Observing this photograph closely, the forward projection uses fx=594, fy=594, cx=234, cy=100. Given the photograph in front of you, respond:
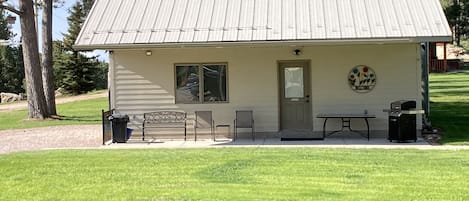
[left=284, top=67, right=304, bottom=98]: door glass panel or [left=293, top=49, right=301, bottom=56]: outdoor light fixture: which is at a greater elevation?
[left=293, top=49, right=301, bottom=56]: outdoor light fixture

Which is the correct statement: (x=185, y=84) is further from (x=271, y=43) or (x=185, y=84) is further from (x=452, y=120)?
(x=452, y=120)

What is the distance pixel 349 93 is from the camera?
14586mm

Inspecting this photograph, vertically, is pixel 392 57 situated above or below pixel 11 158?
above

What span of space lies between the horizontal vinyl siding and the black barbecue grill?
0.87 m

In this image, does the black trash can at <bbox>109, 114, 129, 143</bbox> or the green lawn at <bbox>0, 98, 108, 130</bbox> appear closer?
the black trash can at <bbox>109, 114, 129, 143</bbox>

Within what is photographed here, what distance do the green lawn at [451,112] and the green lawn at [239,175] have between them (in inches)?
121

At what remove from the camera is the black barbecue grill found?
532 inches

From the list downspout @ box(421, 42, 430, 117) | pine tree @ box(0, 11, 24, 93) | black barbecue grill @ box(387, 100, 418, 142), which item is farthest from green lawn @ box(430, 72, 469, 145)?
pine tree @ box(0, 11, 24, 93)

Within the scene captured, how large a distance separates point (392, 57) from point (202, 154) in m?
5.75

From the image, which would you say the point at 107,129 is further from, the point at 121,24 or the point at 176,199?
the point at 176,199

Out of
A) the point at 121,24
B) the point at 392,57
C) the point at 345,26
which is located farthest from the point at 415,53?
the point at 121,24

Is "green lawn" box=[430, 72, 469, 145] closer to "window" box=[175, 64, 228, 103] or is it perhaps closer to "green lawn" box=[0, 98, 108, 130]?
"window" box=[175, 64, 228, 103]

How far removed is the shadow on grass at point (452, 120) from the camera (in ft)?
45.3

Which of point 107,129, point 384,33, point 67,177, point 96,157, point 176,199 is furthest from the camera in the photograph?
point 107,129
